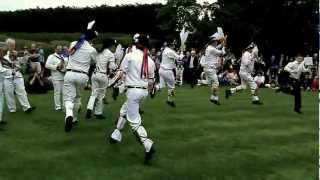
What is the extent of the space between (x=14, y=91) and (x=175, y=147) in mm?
6853

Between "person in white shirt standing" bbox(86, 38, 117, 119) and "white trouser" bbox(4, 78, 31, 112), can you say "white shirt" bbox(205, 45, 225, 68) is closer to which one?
"person in white shirt standing" bbox(86, 38, 117, 119)

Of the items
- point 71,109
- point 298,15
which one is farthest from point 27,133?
point 298,15

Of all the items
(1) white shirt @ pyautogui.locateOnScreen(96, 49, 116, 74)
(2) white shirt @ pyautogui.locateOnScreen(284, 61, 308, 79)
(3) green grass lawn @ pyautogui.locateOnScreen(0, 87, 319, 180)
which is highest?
(1) white shirt @ pyautogui.locateOnScreen(96, 49, 116, 74)

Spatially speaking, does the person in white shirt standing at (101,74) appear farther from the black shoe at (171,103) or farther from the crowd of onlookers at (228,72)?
the crowd of onlookers at (228,72)

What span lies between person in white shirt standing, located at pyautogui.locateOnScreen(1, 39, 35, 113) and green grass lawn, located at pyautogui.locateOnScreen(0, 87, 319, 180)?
40 centimetres

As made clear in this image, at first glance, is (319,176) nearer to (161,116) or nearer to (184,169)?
(184,169)

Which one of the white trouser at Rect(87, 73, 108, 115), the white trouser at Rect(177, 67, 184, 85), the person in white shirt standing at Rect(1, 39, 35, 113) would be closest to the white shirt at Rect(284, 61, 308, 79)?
the white trouser at Rect(87, 73, 108, 115)

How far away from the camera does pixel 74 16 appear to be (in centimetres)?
6241

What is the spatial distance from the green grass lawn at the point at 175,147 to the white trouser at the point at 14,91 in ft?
1.21

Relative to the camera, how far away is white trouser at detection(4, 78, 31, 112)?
18559 mm

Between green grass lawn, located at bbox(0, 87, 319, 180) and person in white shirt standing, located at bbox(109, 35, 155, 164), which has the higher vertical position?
person in white shirt standing, located at bbox(109, 35, 155, 164)

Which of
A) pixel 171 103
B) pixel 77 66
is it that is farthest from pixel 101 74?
pixel 171 103

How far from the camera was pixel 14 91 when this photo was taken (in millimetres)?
19109

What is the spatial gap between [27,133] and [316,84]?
1909cm
